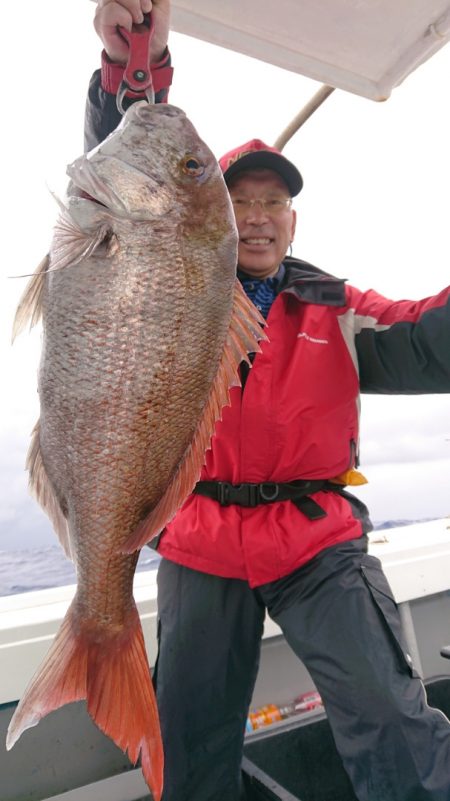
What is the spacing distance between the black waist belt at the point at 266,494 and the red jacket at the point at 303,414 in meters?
0.02

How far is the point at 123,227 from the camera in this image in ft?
4.73

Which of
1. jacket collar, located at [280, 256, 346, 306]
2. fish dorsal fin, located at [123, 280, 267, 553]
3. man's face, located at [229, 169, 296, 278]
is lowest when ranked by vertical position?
fish dorsal fin, located at [123, 280, 267, 553]

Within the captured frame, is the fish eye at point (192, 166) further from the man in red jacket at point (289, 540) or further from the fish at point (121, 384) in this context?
the man in red jacket at point (289, 540)

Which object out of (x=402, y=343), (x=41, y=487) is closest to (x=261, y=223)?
(x=402, y=343)

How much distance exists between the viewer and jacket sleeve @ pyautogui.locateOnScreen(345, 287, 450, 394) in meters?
2.11

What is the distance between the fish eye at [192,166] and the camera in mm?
1585

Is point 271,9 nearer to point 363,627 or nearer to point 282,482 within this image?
point 282,482

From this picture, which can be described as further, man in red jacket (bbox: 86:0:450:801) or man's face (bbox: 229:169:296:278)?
man's face (bbox: 229:169:296:278)

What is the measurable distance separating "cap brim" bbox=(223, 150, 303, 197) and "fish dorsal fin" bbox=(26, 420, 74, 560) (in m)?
1.61

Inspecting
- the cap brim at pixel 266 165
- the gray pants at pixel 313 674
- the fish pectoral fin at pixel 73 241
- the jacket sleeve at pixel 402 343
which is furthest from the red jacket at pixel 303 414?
the fish pectoral fin at pixel 73 241

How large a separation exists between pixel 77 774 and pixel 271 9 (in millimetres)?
3463

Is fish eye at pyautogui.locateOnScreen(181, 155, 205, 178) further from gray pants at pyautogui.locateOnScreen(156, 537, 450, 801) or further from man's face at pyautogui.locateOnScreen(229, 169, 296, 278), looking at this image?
gray pants at pyautogui.locateOnScreen(156, 537, 450, 801)

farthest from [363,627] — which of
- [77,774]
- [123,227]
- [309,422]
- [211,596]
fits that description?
[77,774]

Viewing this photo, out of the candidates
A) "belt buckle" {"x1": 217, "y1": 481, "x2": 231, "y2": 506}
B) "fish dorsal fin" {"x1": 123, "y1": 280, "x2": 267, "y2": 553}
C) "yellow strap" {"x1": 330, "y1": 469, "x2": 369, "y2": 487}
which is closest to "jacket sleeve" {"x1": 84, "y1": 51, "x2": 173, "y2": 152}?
"fish dorsal fin" {"x1": 123, "y1": 280, "x2": 267, "y2": 553}
